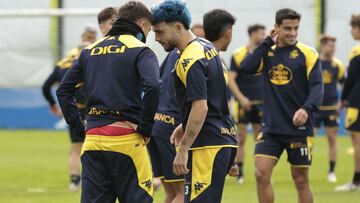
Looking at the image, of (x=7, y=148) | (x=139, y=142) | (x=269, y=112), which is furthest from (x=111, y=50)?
(x=7, y=148)

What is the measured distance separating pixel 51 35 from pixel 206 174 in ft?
72.1

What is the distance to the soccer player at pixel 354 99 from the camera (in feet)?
47.0

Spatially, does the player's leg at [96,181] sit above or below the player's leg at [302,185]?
above

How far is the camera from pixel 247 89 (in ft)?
55.9

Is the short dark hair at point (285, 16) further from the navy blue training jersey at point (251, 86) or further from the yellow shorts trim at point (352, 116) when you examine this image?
the navy blue training jersey at point (251, 86)

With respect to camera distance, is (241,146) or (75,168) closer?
(75,168)

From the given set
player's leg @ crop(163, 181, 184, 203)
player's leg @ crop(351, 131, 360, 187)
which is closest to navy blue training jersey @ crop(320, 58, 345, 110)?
player's leg @ crop(351, 131, 360, 187)

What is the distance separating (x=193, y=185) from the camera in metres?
7.95

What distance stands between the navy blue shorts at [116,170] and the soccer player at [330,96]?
28.6 feet

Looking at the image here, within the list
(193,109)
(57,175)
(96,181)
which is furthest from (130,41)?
(57,175)

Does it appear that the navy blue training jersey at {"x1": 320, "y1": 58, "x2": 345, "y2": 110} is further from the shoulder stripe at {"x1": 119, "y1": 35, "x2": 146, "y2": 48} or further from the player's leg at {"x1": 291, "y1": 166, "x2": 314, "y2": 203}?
the shoulder stripe at {"x1": 119, "y1": 35, "x2": 146, "y2": 48}

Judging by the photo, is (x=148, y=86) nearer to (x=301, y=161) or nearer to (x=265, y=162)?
(x=265, y=162)

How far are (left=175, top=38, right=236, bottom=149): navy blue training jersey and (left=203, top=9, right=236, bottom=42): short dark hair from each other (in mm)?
595

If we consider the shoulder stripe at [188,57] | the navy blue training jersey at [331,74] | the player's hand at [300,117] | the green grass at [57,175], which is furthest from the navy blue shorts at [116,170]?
the navy blue training jersey at [331,74]
